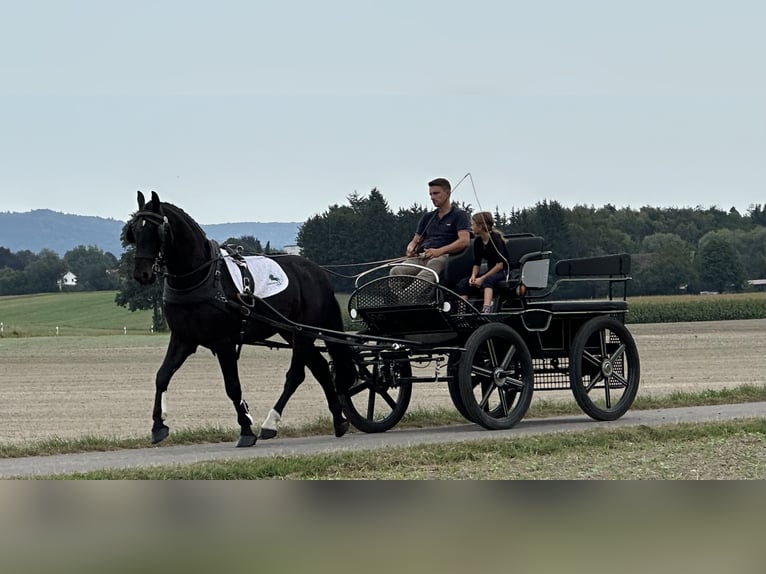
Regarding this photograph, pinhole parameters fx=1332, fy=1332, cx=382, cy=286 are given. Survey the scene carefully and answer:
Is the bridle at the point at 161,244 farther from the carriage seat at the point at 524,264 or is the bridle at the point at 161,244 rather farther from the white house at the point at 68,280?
the white house at the point at 68,280

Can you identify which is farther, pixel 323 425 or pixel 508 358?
pixel 323 425

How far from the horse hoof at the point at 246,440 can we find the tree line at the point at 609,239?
121 ft

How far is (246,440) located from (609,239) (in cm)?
8724

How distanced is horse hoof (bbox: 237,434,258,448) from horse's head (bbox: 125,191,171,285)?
6.11 feet

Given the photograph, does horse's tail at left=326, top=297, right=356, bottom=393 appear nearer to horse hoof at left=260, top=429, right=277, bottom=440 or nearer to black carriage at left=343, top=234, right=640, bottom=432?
black carriage at left=343, top=234, right=640, bottom=432

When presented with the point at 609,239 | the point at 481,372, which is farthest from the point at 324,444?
the point at 609,239

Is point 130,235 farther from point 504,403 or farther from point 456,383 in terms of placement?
point 504,403

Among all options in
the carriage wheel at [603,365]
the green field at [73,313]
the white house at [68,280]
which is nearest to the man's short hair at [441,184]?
the carriage wheel at [603,365]

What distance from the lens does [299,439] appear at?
14.0m

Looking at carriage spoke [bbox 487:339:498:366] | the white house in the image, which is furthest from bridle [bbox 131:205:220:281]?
the white house

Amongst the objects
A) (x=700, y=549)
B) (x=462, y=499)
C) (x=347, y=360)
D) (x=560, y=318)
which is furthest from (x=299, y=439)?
(x=700, y=549)

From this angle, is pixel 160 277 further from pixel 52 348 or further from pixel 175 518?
pixel 52 348

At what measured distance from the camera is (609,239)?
322 ft

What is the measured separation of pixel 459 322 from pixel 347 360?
49.3 inches
